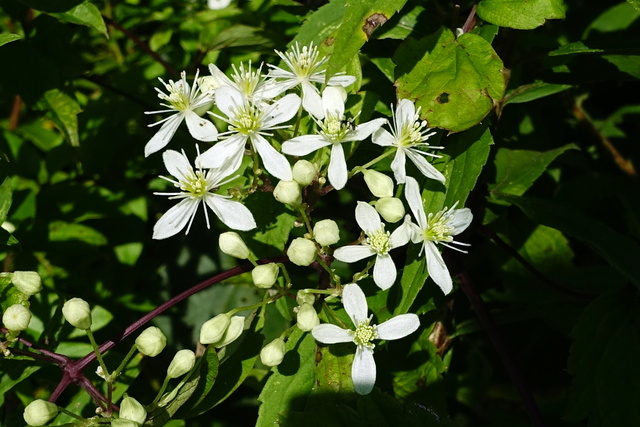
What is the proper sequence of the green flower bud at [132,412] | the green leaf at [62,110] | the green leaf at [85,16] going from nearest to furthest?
the green flower bud at [132,412] < the green leaf at [85,16] < the green leaf at [62,110]

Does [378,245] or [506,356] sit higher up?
[378,245]

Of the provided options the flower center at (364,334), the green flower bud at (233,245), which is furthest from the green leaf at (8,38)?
the flower center at (364,334)

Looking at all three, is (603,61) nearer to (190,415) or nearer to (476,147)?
(476,147)

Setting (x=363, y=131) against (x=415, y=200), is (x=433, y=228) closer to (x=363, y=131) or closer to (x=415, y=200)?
(x=415, y=200)

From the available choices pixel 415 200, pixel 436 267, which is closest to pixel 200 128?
pixel 415 200

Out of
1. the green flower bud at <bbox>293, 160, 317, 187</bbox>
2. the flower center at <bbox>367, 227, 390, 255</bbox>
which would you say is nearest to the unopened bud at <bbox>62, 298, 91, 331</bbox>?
the green flower bud at <bbox>293, 160, 317, 187</bbox>

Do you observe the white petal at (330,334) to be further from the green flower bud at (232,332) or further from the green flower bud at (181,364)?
the green flower bud at (181,364)
